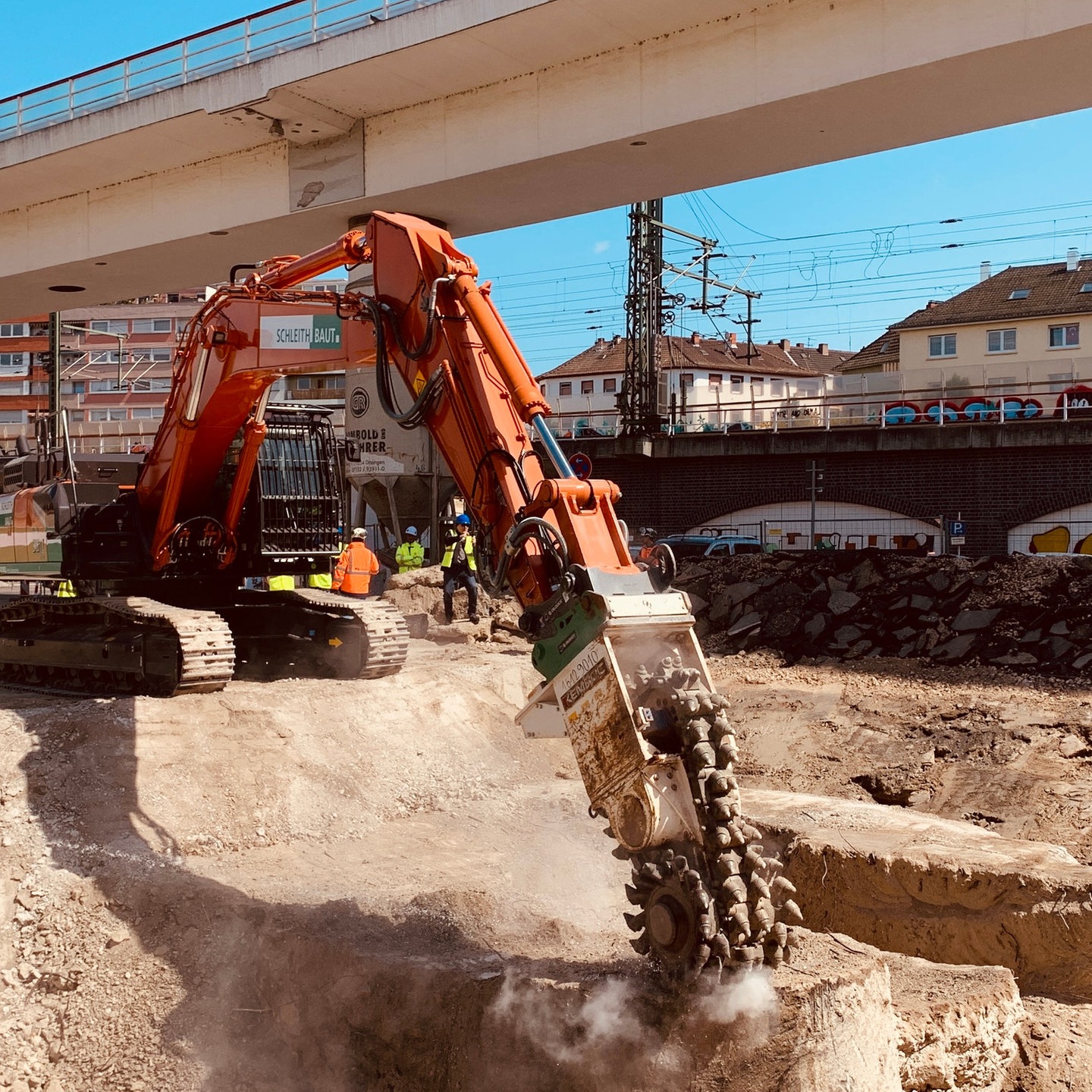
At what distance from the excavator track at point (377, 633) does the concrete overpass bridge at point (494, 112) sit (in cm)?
585

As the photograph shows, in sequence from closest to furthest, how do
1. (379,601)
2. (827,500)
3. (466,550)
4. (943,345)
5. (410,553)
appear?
(379,601), (466,550), (410,553), (827,500), (943,345)

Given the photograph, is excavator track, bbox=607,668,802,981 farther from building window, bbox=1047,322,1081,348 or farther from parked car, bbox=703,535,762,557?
building window, bbox=1047,322,1081,348

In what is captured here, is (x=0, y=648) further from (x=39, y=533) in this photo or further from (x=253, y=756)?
(x=253, y=756)

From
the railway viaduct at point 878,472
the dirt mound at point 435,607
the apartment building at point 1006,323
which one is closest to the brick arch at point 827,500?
the railway viaduct at point 878,472

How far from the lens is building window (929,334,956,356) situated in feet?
172

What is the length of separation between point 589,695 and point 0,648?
868cm

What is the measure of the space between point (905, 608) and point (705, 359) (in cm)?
5459

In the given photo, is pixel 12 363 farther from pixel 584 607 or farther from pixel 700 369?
pixel 584 607

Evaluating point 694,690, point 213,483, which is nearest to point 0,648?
point 213,483

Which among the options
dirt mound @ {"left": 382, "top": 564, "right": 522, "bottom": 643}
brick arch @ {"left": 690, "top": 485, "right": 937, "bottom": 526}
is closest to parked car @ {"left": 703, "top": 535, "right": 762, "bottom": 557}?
brick arch @ {"left": 690, "top": 485, "right": 937, "bottom": 526}

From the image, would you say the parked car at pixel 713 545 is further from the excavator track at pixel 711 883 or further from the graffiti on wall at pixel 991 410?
the excavator track at pixel 711 883

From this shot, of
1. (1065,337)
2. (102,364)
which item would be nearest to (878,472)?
(1065,337)

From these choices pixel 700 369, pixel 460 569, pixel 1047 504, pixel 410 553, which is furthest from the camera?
pixel 700 369

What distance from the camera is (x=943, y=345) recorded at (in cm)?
5266
